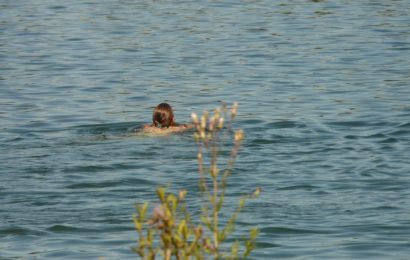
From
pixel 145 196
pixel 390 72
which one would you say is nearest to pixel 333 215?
pixel 145 196

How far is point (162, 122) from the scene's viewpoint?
14.9 meters

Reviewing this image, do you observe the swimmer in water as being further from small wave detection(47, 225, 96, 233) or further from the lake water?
small wave detection(47, 225, 96, 233)

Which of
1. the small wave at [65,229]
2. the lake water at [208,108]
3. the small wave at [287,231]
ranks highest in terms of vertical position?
the small wave at [65,229]

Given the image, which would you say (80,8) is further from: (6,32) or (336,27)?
(336,27)

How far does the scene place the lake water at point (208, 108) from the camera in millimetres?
10836

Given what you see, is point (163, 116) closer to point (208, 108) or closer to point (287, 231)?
point (208, 108)

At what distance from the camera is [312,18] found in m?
27.8

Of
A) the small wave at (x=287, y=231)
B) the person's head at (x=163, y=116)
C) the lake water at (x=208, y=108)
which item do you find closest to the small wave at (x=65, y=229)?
the lake water at (x=208, y=108)

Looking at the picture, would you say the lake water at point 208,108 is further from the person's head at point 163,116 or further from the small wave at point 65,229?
the person's head at point 163,116

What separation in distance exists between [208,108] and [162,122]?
286 centimetres

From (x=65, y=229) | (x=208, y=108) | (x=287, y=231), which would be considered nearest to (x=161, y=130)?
(x=208, y=108)

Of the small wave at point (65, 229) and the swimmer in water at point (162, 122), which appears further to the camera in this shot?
the swimmer in water at point (162, 122)

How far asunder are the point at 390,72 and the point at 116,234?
11170 millimetres

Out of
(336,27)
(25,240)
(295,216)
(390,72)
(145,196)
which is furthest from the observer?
(336,27)
